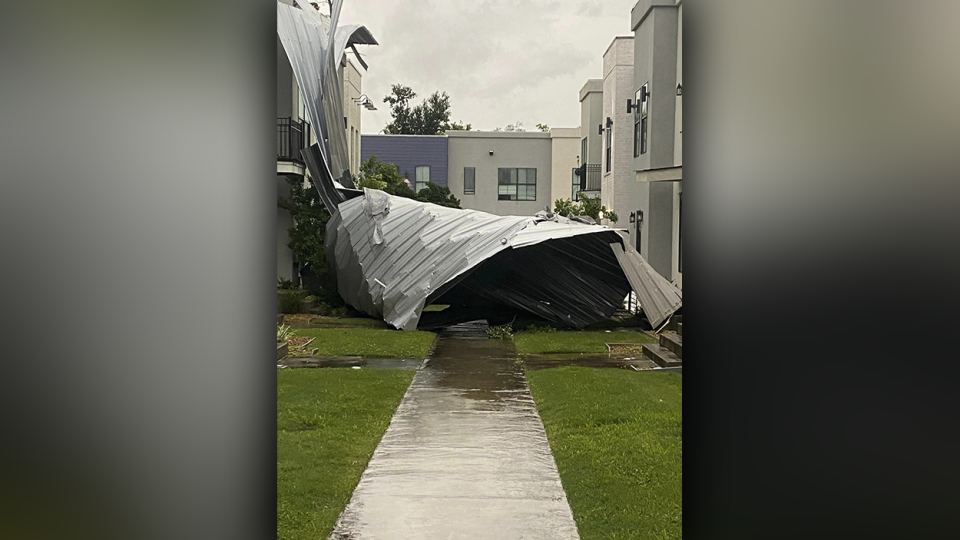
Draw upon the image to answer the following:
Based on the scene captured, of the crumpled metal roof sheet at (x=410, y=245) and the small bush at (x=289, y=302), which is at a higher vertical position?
the crumpled metal roof sheet at (x=410, y=245)

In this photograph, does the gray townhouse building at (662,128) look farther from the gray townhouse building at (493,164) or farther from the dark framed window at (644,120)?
the gray townhouse building at (493,164)

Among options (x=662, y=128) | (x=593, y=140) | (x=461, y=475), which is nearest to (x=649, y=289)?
(x=662, y=128)

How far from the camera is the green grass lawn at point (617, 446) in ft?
19.3

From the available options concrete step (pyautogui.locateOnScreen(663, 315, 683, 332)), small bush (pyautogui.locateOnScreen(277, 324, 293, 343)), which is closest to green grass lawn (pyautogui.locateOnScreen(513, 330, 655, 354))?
concrete step (pyautogui.locateOnScreen(663, 315, 683, 332))

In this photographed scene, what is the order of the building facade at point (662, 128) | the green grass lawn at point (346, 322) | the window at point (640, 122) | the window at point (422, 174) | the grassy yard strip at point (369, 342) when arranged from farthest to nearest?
the window at point (422, 174) → the window at point (640, 122) → the building facade at point (662, 128) → the green grass lawn at point (346, 322) → the grassy yard strip at point (369, 342)

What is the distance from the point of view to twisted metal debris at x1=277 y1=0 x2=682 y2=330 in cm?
1659

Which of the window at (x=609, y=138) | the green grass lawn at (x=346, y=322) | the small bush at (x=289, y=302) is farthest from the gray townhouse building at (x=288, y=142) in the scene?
the window at (x=609, y=138)

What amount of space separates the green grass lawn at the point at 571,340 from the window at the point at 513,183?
2721cm

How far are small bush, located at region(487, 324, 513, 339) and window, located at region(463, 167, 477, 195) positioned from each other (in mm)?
26996

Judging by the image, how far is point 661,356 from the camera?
510 inches
